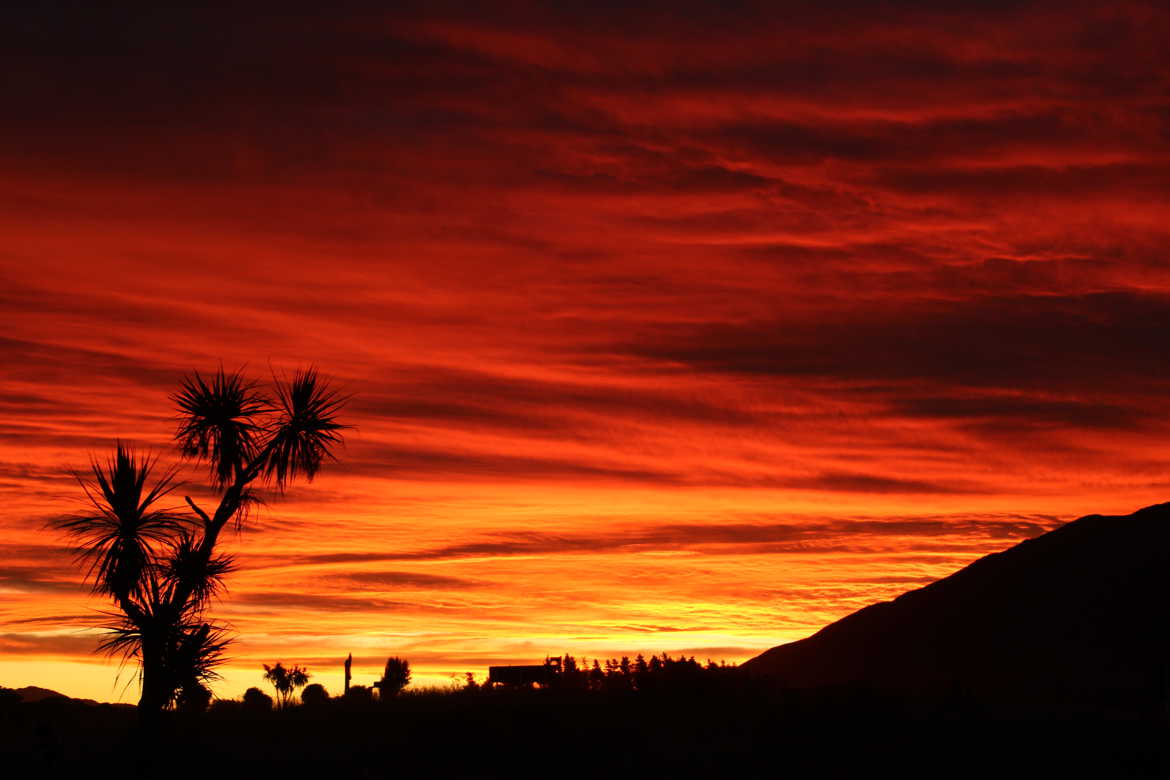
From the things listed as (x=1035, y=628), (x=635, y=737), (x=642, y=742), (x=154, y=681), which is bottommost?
(x=642, y=742)

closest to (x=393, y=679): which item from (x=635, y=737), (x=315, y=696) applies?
(x=315, y=696)

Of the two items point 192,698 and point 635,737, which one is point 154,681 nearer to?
point 192,698

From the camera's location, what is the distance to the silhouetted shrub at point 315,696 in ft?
102

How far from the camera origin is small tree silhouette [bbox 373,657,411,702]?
107 ft

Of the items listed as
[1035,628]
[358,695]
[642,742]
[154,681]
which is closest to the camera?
[642,742]

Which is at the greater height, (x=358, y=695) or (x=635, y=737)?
(x=358, y=695)

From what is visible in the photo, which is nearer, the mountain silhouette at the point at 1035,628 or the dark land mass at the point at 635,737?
the dark land mass at the point at 635,737

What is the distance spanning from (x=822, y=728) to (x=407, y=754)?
813cm

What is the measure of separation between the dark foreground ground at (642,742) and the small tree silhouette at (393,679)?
4.97 m

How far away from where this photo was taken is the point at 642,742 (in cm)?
2391

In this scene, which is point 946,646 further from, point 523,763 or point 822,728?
point 523,763

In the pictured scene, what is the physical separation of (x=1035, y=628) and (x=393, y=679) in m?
27.7

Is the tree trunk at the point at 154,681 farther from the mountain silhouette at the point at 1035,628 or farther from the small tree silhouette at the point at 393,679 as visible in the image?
the mountain silhouette at the point at 1035,628

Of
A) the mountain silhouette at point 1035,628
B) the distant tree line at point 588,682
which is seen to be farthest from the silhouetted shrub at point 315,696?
the mountain silhouette at point 1035,628
